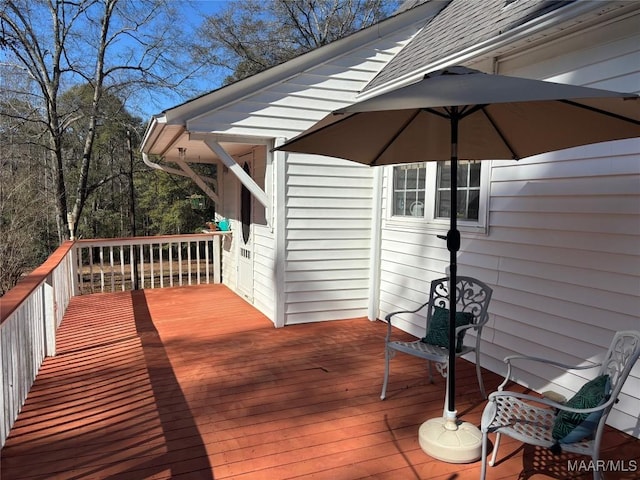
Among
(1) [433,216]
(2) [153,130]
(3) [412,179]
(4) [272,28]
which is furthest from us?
(4) [272,28]

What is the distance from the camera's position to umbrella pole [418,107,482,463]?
2.26 m

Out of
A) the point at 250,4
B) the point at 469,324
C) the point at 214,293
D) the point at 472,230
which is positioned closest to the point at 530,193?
the point at 472,230

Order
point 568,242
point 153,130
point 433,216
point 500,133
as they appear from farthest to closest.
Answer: point 153,130 < point 433,216 < point 568,242 < point 500,133

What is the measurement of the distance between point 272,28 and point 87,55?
5892 millimetres

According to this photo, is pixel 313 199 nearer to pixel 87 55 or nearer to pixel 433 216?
pixel 433 216

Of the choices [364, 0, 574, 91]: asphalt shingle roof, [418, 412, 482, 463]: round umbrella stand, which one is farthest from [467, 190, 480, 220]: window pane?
[418, 412, 482, 463]: round umbrella stand

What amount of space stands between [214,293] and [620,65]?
562cm

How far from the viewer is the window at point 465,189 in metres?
3.65

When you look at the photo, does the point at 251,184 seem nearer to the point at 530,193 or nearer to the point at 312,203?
the point at 312,203

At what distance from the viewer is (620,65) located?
254 cm

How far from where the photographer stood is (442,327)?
2.93m

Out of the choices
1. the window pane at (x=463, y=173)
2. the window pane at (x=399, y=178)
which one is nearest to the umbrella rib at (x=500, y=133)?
the window pane at (x=463, y=173)

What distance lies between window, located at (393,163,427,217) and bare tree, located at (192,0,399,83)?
10.8 meters

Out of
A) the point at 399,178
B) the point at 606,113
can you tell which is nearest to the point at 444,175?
the point at 399,178
